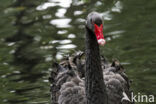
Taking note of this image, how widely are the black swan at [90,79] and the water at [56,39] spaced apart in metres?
0.63

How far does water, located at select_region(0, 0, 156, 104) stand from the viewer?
259 inches

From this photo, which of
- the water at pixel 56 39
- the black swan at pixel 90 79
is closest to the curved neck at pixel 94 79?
the black swan at pixel 90 79

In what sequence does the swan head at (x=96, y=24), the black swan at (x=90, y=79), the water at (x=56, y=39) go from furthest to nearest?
1. the water at (x=56, y=39)
2. the black swan at (x=90, y=79)
3. the swan head at (x=96, y=24)

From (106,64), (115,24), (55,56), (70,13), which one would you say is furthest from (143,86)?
(70,13)

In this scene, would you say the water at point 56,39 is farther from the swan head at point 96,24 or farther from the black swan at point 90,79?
the swan head at point 96,24

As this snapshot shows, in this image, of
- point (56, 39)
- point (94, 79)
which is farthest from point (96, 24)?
point (56, 39)

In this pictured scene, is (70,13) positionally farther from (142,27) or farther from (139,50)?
(139,50)

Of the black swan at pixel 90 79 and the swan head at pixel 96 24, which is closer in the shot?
the swan head at pixel 96 24

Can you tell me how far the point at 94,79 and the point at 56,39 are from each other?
11.6ft

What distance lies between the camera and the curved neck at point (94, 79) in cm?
485

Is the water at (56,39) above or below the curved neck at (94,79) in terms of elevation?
above

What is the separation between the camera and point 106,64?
584 centimetres

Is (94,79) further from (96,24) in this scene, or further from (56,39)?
(56,39)

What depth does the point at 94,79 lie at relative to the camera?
489 centimetres
